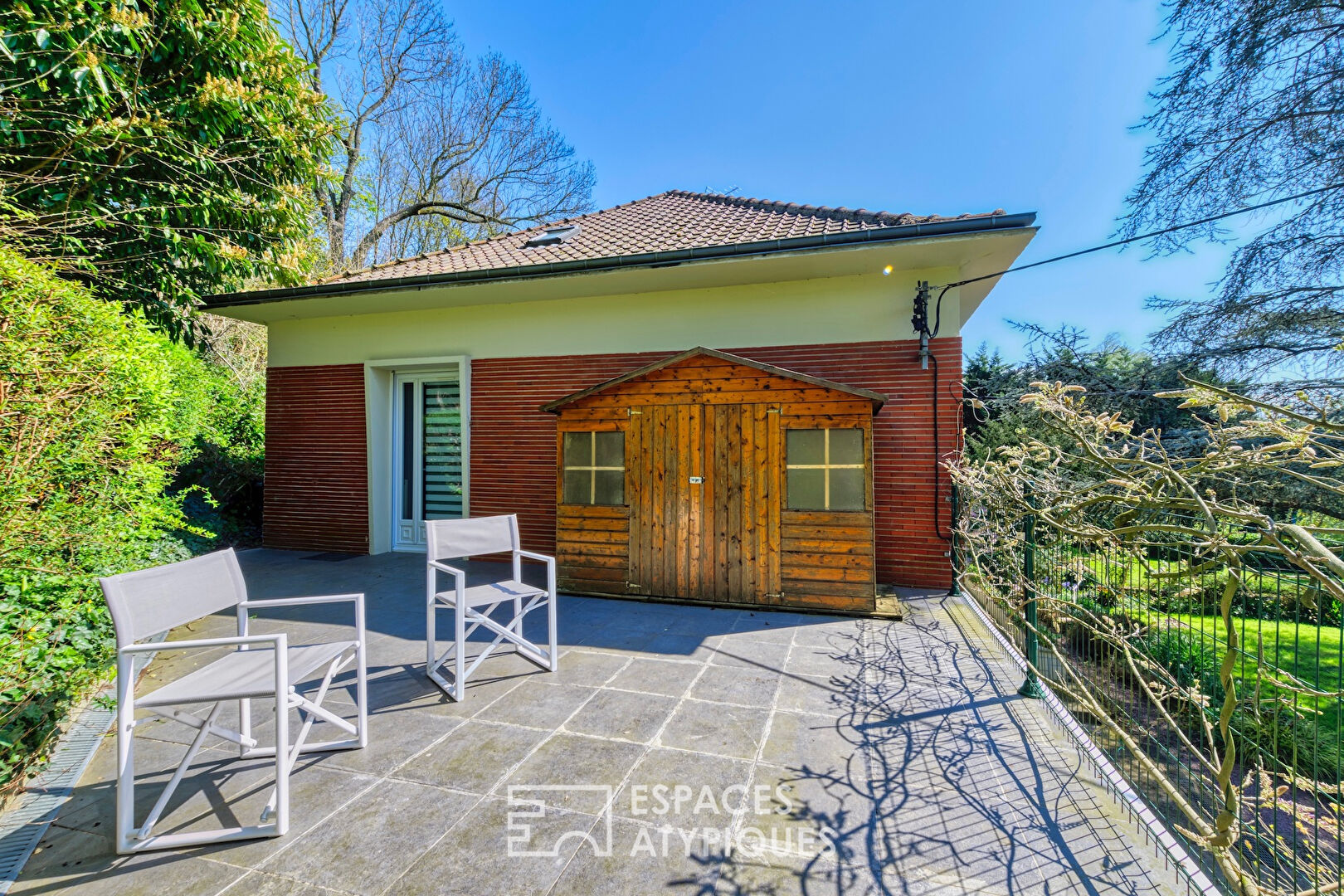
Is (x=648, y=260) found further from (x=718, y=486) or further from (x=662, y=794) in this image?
(x=662, y=794)

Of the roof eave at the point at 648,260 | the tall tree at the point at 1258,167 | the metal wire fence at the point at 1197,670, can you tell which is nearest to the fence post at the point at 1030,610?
the metal wire fence at the point at 1197,670

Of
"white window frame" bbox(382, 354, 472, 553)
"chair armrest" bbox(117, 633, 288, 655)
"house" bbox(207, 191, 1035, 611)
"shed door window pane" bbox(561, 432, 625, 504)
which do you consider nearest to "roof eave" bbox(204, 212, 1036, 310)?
"house" bbox(207, 191, 1035, 611)

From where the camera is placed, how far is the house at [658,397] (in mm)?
5000

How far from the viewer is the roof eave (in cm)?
484

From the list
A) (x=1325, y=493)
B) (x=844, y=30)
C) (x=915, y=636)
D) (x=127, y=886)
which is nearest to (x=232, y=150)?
(x=127, y=886)

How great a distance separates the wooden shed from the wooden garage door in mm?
11

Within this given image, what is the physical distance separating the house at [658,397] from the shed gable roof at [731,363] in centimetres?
3

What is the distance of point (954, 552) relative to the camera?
555cm

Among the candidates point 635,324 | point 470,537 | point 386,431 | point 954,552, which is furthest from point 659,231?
point 954,552

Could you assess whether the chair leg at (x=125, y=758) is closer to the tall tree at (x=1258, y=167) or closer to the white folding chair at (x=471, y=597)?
the white folding chair at (x=471, y=597)

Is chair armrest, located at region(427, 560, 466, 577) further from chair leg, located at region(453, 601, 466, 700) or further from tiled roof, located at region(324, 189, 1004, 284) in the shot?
tiled roof, located at region(324, 189, 1004, 284)

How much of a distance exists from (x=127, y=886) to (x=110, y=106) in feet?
18.6

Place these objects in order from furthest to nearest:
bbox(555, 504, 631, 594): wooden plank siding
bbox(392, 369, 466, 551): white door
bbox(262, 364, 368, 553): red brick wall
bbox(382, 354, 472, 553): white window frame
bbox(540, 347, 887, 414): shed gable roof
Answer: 1. bbox(262, 364, 368, 553): red brick wall
2. bbox(392, 369, 466, 551): white door
3. bbox(382, 354, 472, 553): white window frame
4. bbox(555, 504, 631, 594): wooden plank siding
5. bbox(540, 347, 887, 414): shed gable roof

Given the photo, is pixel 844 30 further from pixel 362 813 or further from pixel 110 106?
pixel 362 813
